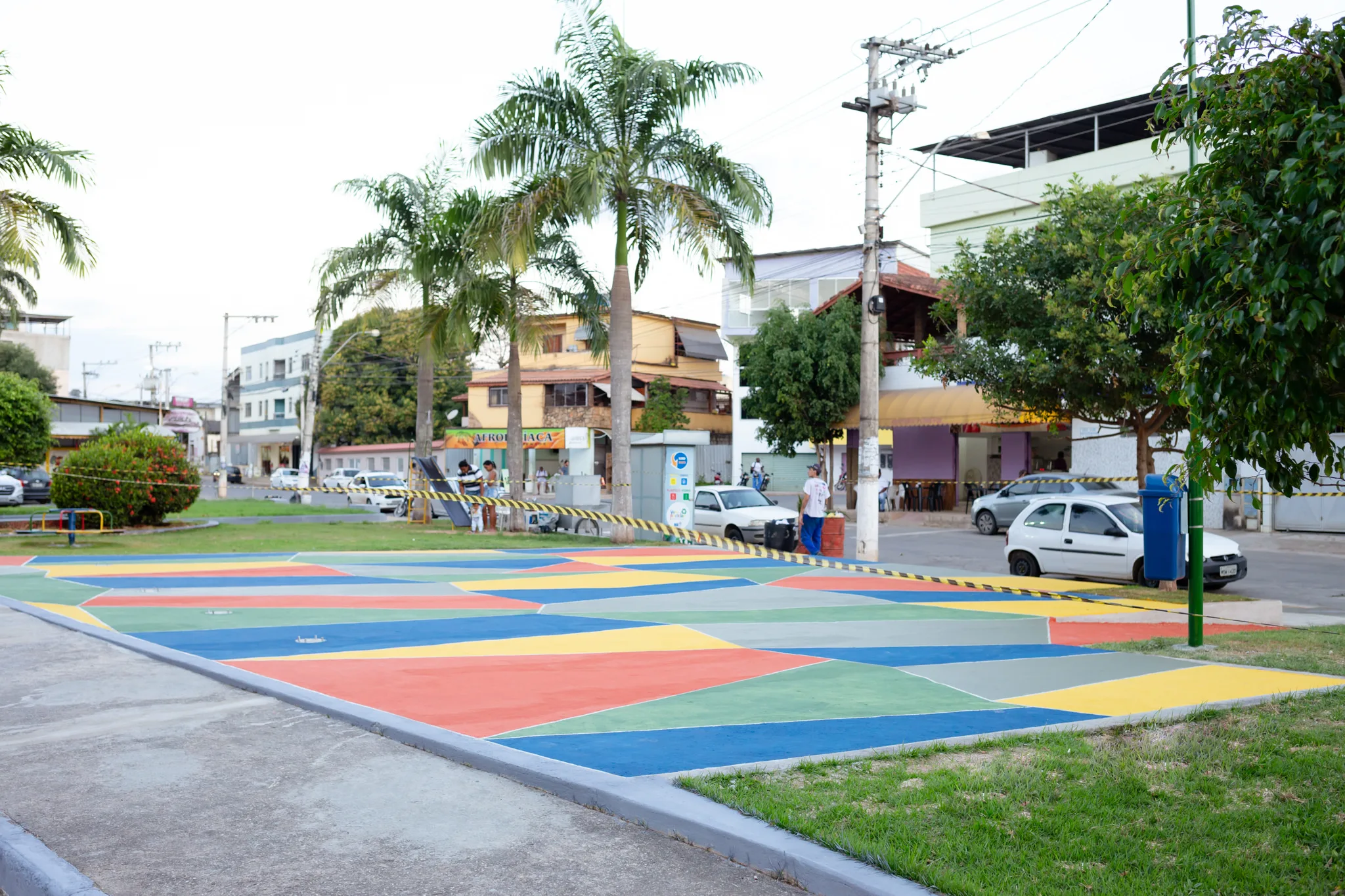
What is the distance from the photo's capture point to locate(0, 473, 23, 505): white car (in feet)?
128

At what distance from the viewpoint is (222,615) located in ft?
39.3

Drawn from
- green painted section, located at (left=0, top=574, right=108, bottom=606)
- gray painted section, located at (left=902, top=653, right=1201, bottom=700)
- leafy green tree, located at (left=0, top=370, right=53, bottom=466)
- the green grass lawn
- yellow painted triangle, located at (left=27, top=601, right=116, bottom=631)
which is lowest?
gray painted section, located at (left=902, top=653, right=1201, bottom=700)

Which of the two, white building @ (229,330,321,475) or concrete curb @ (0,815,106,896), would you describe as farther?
white building @ (229,330,321,475)

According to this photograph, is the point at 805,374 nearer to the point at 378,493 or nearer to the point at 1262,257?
the point at 378,493

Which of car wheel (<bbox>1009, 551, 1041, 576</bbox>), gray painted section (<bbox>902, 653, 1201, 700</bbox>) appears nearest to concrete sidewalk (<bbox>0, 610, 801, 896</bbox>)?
gray painted section (<bbox>902, 653, 1201, 700</bbox>)

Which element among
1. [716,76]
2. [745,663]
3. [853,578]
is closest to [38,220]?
[716,76]

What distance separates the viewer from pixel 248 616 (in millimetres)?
11961

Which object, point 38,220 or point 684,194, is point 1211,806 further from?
point 38,220

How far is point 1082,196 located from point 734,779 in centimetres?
1459

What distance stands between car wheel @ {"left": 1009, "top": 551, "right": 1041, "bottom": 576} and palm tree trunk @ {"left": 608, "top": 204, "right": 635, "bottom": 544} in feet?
26.8

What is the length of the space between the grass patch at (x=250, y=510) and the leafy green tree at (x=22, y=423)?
5.27 m

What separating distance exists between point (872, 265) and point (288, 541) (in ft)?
42.5

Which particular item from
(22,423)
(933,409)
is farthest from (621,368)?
(933,409)

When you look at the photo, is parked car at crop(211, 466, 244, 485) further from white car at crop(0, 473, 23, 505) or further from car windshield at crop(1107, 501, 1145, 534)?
car windshield at crop(1107, 501, 1145, 534)
